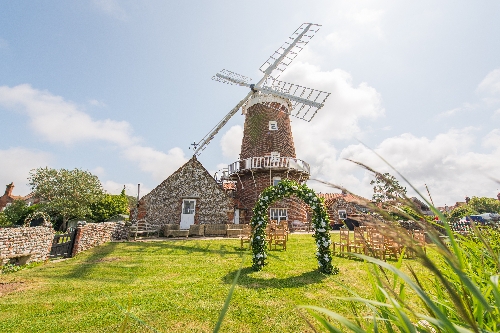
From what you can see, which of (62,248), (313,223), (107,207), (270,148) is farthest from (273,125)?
(107,207)

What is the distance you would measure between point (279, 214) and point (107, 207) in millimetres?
23516

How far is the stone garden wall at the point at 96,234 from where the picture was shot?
11741 millimetres

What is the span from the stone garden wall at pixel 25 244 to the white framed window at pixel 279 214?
47.4 feet

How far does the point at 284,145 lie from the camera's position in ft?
70.7

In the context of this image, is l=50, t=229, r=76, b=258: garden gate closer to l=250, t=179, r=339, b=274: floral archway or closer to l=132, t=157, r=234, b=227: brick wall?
l=132, t=157, r=234, b=227: brick wall

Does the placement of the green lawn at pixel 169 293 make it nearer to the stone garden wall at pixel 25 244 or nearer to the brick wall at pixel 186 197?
the stone garden wall at pixel 25 244

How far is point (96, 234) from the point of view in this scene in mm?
13766

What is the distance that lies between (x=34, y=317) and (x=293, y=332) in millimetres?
5000

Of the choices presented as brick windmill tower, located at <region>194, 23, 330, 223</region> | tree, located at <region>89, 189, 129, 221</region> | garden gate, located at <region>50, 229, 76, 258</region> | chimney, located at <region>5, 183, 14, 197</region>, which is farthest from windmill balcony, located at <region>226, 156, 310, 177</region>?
chimney, located at <region>5, 183, 14, 197</region>

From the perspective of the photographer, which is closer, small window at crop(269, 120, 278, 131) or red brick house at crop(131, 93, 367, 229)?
red brick house at crop(131, 93, 367, 229)

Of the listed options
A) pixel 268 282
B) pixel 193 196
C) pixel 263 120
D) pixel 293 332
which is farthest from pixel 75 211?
pixel 293 332

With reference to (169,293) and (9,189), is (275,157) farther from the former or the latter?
(9,189)

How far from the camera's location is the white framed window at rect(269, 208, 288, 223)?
20547 millimetres

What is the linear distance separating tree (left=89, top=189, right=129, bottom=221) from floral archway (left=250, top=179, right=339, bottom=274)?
28.8m
